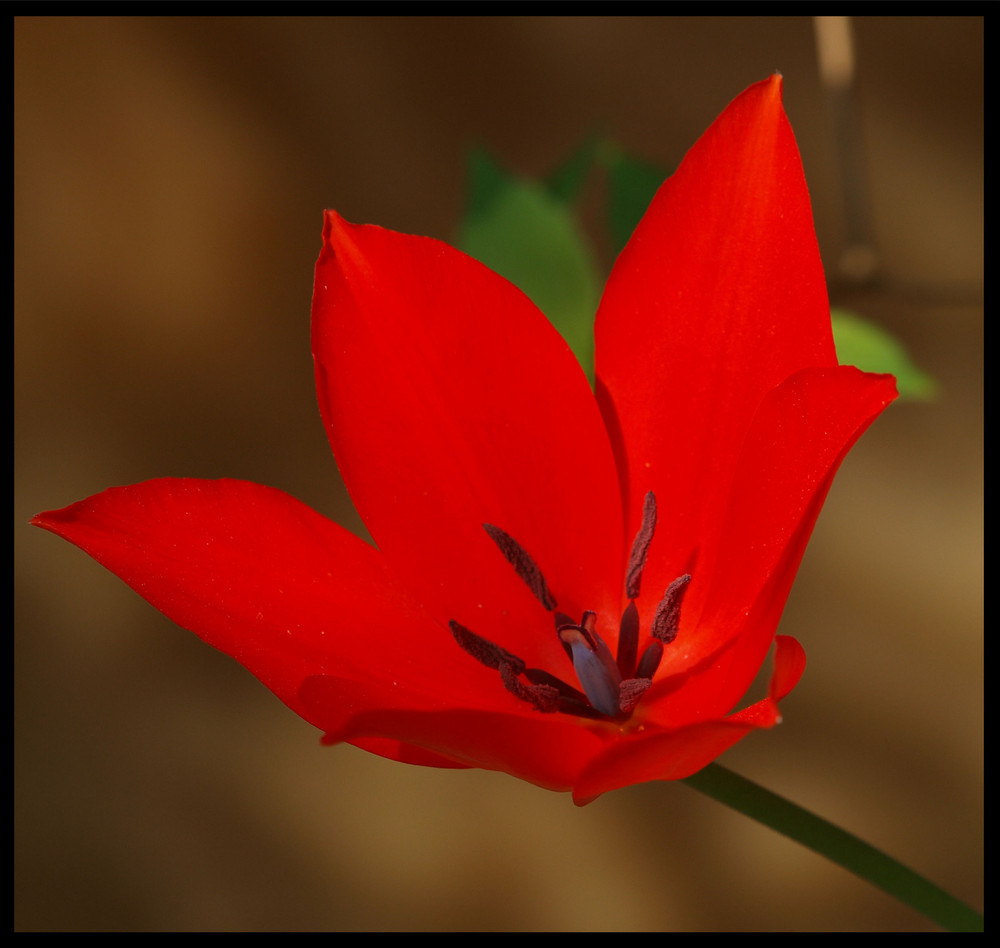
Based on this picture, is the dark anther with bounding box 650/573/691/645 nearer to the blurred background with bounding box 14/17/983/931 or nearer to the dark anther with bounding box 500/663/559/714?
the dark anther with bounding box 500/663/559/714

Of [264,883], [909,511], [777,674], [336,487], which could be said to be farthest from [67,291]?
[777,674]

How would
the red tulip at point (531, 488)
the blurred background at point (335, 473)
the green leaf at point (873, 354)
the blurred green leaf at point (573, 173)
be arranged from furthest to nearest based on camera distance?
the blurred background at point (335, 473), the blurred green leaf at point (573, 173), the green leaf at point (873, 354), the red tulip at point (531, 488)

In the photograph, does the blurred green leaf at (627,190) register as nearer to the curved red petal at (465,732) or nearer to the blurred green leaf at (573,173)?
the blurred green leaf at (573,173)

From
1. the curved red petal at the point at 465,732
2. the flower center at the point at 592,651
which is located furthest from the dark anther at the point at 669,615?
the curved red petal at the point at 465,732

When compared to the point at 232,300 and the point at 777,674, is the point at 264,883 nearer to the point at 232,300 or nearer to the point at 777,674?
the point at 232,300

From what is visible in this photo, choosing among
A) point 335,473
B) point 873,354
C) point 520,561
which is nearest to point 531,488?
point 520,561

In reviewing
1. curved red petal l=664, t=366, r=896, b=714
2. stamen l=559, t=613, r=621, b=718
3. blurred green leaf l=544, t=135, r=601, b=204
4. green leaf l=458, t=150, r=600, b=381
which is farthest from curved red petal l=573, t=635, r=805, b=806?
blurred green leaf l=544, t=135, r=601, b=204

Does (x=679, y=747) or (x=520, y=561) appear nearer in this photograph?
(x=679, y=747)

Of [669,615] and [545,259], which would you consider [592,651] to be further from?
[545,259]
